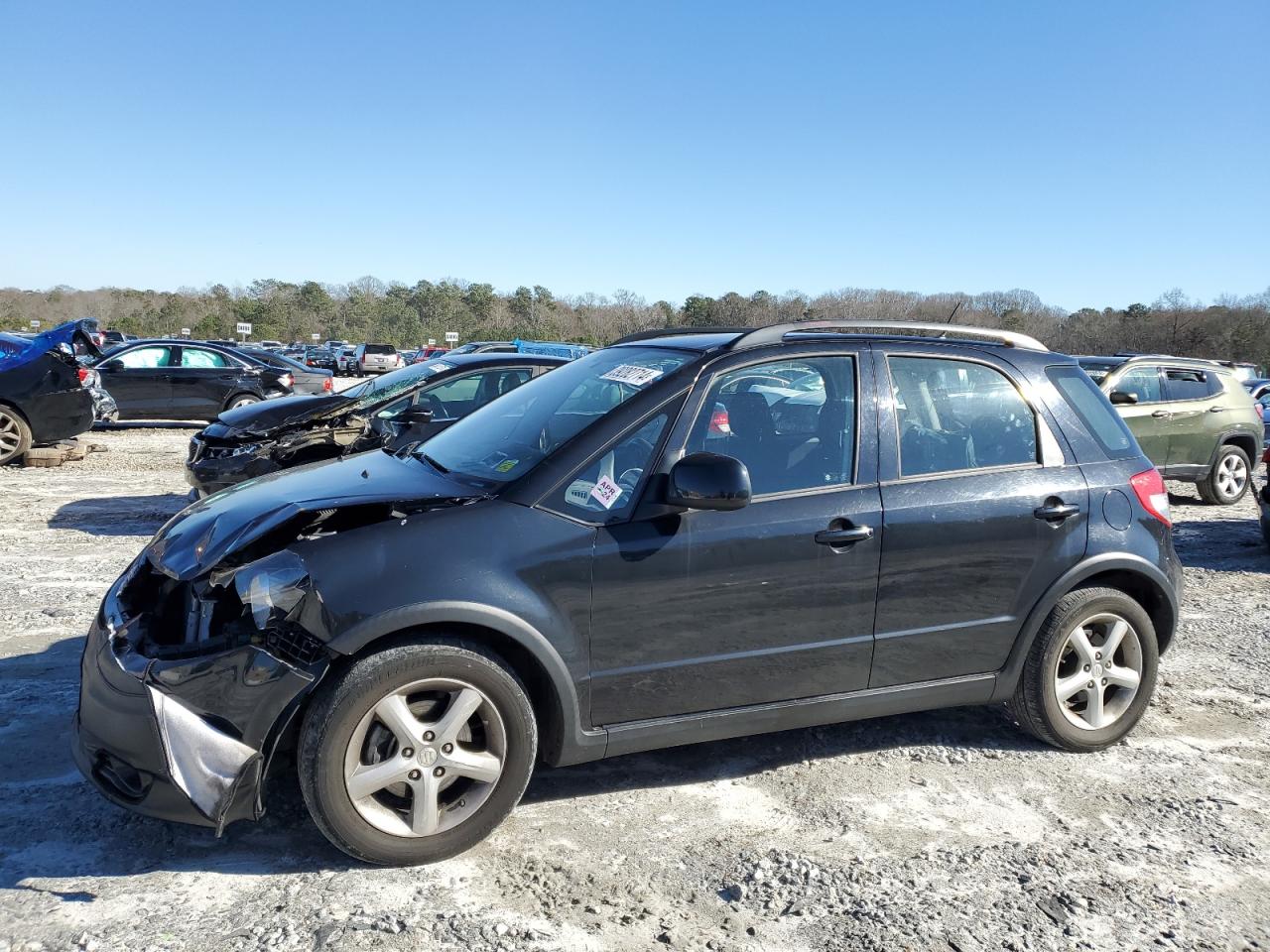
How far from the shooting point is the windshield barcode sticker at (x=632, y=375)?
12.6 feet

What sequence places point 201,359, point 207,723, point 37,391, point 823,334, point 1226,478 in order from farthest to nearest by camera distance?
point 201,359, point 1226,478, point 37,391, point 823,334, point 207,723

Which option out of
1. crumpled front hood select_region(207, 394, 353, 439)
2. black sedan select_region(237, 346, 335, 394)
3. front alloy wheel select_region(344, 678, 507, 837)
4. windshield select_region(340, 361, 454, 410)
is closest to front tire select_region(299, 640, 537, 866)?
front alloy wheel select_region(344, 678, 507, 837)

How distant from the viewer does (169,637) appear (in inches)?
129

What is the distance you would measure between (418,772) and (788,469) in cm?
175

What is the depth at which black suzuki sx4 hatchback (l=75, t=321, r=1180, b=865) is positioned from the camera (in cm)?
303

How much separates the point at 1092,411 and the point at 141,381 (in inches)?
618

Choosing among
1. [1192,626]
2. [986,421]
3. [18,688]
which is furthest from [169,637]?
[1192,626]

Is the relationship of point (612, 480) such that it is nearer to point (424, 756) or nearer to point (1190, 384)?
point (424, 756)

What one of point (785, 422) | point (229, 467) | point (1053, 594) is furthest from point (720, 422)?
point (229, 467)

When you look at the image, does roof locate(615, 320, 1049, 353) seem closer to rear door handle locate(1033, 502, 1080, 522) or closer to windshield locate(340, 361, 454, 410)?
rear door handle locate(1033, 502, 1080, 522)

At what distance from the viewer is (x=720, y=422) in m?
3.71

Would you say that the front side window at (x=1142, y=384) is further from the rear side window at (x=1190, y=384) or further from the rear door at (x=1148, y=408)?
the rear side window at (x=1190, y=384)

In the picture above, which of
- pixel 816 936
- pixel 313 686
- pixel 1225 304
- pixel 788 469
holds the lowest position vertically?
pixel 816 936

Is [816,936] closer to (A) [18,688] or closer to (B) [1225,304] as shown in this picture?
(A) [18,688]
